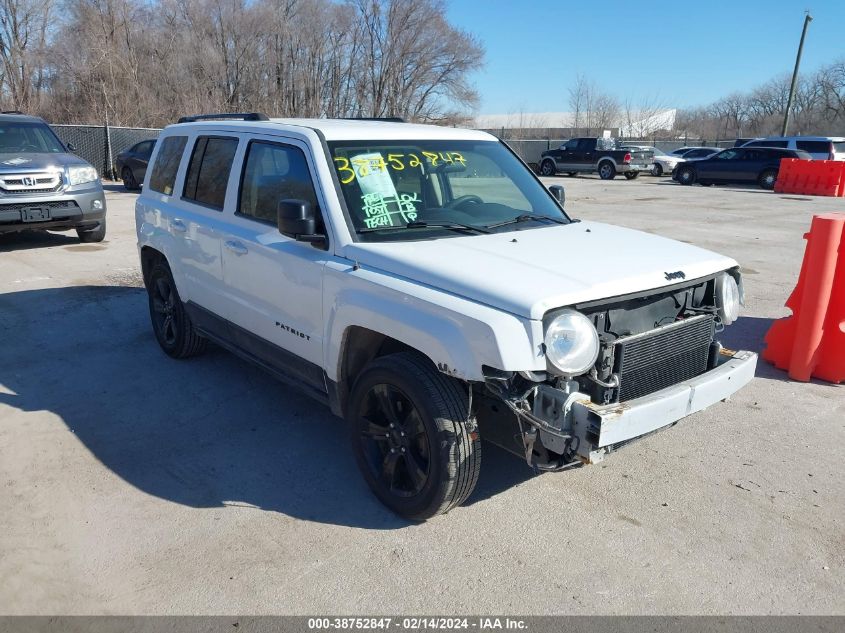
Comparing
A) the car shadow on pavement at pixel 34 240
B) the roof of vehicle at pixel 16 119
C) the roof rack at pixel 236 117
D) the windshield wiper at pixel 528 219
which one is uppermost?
the roof rack at pixel 236 117

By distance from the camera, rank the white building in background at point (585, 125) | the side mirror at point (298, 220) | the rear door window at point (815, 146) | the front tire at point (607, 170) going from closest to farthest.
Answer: the side mirror at point (298, 220) < the rear door window at point (815, 146) < the front tire at point (607, 170) < the white building in background at point (585, 125)

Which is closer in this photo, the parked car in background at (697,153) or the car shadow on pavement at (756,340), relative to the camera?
the car shadow on pavement at (756,340)

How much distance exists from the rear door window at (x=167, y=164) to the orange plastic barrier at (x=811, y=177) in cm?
2285

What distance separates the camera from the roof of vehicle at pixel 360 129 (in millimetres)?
4230

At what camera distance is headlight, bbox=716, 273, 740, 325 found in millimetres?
3922

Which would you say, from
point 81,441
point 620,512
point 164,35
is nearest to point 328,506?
point 620,512

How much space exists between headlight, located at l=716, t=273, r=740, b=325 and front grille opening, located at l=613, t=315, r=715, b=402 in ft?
0.66

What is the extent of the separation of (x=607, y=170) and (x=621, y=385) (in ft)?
92.9

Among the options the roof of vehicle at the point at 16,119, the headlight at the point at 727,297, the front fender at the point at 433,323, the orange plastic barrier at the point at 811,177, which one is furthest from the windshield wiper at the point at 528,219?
the orange plastic barrier at the point at 811,177

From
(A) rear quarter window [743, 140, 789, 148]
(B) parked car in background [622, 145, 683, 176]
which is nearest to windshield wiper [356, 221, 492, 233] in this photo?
(A) rear quarter window [743, 140, 789, 148]

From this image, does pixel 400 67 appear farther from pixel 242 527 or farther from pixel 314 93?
pixel 242 527

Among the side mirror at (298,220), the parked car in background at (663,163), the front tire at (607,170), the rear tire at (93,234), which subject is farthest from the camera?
the parked car in background at (663,163)

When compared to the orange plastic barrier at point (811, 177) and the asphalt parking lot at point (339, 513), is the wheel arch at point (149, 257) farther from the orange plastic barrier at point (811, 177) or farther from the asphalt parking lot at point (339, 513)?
the orange plastic barrier at point (811, 177)

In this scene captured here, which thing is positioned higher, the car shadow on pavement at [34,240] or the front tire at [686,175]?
the front tire at [686,175]
